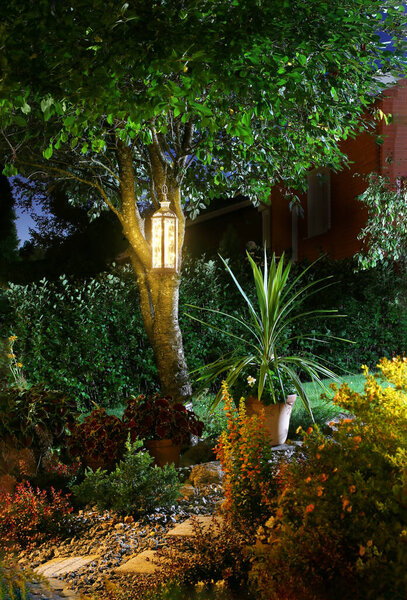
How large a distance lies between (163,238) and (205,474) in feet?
7.65

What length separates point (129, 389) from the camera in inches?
317

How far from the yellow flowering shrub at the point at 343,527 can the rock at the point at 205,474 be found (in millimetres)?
2073

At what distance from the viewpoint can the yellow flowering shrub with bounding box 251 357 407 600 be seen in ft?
6.66

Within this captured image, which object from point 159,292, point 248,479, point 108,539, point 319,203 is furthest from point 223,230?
point 248,479

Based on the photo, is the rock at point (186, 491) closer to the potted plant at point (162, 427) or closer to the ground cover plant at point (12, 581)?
the potted plant at point (162, 427)

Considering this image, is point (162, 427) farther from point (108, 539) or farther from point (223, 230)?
point (223, 230)

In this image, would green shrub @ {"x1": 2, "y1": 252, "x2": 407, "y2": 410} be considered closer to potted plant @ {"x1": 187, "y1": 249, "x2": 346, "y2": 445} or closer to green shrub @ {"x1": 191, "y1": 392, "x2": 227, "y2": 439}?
green shrub @ {"x1": 191, "y1": 392, "x2": 227, "y2": 439}

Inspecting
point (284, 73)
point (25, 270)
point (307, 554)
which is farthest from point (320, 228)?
point (307, 554)

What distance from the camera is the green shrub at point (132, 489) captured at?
12.9ft

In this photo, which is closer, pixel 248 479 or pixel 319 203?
pixel 248 479

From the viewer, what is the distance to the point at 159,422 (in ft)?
16.6

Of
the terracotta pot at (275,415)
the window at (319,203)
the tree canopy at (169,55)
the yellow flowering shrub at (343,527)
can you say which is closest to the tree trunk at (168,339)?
the terracotta pot at (275,415)

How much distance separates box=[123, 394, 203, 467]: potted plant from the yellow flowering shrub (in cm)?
253

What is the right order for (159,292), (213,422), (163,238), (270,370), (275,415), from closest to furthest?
(275,415)
(270,370)
(163,238)
(159,292)
(213,422)
